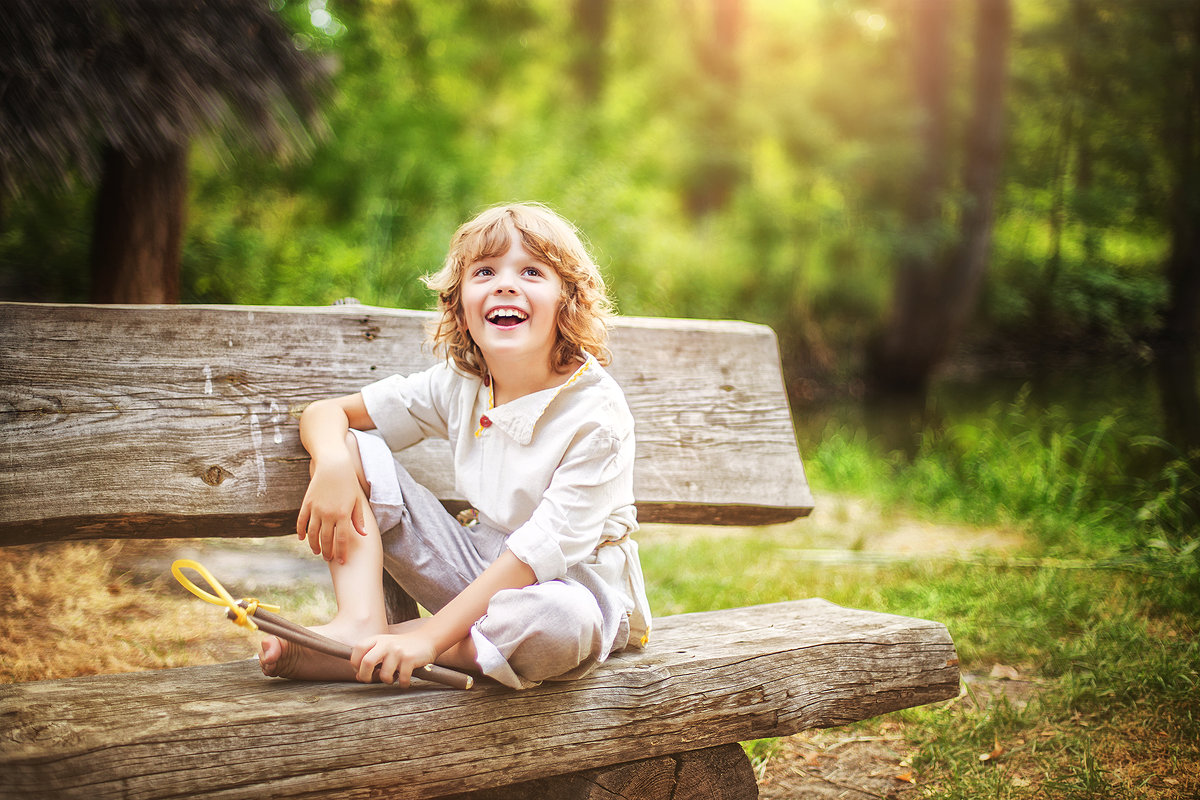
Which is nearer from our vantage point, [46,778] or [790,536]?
[46,778]

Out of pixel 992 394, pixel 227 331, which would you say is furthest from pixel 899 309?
pixel 227 331

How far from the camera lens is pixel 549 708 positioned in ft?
4.80

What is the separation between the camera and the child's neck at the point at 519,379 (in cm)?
170

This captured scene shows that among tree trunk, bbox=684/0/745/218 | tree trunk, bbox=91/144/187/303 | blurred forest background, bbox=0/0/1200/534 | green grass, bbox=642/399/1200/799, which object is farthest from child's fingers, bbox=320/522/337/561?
tree trunk, bbox=684/0/745/218

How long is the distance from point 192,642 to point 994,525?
12.4 feet

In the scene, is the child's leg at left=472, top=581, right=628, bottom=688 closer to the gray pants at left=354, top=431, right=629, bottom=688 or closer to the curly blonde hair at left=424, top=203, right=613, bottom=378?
the gray pants at left=354, top=431, right=629, bottom=688

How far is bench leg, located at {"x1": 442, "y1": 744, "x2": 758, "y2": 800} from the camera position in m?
1.54

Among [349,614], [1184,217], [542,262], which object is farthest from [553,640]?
[1184,217]

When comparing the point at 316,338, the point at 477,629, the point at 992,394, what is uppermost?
the point at 316,338

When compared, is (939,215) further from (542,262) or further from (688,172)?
(542,262)

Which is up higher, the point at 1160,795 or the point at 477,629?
the point at 477,629

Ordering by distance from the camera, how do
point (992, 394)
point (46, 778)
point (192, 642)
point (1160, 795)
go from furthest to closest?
point (992, 394), point (192, 642), point (1160, 795), point (46, 778)

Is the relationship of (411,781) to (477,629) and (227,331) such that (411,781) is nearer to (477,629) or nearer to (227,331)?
(477,629)

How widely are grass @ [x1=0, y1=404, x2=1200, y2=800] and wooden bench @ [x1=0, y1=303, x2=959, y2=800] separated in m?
0.57
